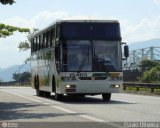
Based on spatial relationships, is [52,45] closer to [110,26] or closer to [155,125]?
[110,26]

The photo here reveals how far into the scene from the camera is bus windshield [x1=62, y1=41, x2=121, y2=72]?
77.9 ft

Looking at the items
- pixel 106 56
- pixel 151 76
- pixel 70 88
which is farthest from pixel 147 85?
pixel 151 76

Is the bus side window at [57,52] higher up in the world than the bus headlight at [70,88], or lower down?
higher up

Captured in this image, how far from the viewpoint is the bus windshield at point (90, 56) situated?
934 inches

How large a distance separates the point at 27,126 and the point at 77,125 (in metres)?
1.18

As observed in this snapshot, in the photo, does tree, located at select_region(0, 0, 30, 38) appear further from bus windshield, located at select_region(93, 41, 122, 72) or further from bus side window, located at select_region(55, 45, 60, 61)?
bus windshield, located at select_region(93, 41, 122, 72)

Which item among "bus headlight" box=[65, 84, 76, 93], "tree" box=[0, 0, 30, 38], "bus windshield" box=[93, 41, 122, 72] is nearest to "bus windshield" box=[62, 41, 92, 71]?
"bus windshield" box=[93, 41, 122, 72]

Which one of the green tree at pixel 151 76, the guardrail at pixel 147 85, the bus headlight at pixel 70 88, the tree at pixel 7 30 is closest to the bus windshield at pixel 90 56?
the bus headlight at pixel 70 88

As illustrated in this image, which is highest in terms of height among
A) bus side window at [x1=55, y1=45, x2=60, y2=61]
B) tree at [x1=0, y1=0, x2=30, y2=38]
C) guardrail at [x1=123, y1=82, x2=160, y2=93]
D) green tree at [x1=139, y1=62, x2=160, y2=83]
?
tree at [x1=0, y1=0, x2=30, y2=38]

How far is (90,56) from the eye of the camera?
23781mm

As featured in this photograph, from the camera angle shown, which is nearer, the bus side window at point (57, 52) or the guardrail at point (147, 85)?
the bus side window at point (57, 52)

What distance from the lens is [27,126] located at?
13.5 m

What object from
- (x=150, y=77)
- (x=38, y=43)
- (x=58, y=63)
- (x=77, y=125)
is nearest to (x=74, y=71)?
(x=58, y=63)

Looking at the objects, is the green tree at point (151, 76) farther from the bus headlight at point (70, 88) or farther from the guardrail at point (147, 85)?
the bus headlight at point (70, 88)
